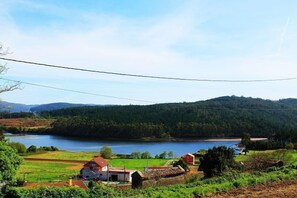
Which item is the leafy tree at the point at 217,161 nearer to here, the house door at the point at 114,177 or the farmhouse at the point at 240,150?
the house door at the point at 114,177

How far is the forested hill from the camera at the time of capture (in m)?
94.1

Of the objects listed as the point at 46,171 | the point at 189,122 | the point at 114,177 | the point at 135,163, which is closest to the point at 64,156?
the point at 135,163

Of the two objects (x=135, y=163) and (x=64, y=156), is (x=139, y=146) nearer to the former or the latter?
(x=64, y=156)

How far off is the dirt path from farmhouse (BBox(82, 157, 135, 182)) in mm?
27446

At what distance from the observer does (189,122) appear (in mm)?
99375

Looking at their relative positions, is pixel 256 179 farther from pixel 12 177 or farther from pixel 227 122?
pixel 227 122

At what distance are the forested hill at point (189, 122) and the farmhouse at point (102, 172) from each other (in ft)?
174

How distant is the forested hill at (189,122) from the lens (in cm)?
9406

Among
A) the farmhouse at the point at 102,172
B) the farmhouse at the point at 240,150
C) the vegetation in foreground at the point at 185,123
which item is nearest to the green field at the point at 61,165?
the farmhouse at the point at 102,172

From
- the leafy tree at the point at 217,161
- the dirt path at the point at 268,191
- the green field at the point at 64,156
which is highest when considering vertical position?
the dirt path at the point at 268,191

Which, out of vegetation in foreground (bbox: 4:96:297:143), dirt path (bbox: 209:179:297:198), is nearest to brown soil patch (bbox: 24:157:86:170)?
dirt path (bbox: 209:179:297:198)

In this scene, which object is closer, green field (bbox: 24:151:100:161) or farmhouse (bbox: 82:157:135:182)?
farmhouse (bbox: 82:157:135:182)

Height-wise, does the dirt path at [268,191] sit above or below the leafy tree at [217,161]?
above

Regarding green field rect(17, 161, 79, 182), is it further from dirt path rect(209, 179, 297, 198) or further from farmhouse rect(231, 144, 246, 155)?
dirt path rect(209, 179, 297, 198)
